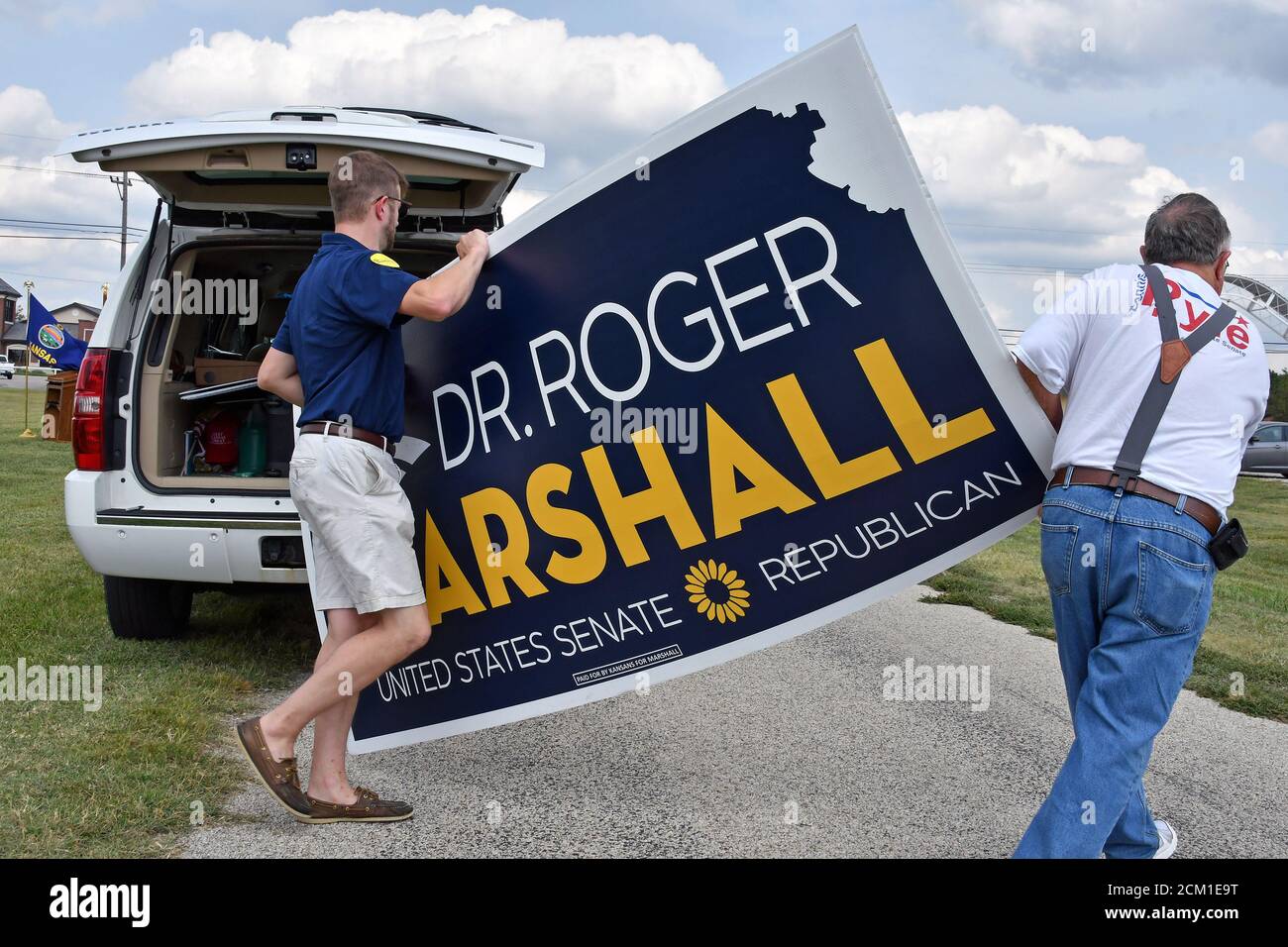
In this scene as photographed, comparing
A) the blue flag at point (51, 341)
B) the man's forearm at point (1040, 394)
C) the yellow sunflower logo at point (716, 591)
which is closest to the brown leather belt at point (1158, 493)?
the man's forearm at point (1040, 394)

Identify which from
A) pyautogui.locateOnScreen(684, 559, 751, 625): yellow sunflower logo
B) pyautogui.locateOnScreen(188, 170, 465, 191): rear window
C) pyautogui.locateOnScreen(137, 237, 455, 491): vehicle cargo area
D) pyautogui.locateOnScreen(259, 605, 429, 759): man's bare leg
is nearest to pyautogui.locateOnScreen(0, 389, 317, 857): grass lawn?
pyautogui.locateOnScreen(259, 605, 429, 759): man's bare leg

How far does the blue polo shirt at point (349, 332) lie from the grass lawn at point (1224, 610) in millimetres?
4183

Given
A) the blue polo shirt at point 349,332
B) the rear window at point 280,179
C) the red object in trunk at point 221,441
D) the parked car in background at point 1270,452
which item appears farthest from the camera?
the parked car in background at point 1270,452

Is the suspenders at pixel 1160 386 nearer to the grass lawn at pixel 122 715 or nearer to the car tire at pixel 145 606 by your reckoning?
the grass lawn at pixel 122 715

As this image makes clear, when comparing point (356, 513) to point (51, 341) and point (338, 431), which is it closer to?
point (338, 431)

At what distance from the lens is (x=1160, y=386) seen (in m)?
2.83

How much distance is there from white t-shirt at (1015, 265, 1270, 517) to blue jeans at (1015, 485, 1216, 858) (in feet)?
0.38

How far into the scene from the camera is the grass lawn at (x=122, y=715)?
3428 mm

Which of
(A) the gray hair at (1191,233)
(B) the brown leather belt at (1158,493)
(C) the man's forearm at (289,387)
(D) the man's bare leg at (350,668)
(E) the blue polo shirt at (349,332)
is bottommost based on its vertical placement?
(D) the man's bare leg at (350,668)

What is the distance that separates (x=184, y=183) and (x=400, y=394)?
2035 millimetres

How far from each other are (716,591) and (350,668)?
120 centimetres

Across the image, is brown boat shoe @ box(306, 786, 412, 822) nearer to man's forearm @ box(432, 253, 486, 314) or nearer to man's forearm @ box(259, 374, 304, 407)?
man's forearm @ box(259, 374, 304, 407)
